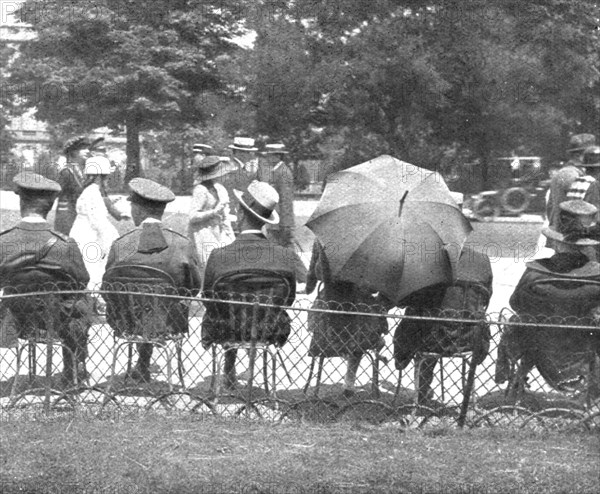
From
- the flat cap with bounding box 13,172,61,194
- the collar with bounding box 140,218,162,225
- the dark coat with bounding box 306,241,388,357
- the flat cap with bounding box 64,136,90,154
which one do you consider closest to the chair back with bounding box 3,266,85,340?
the flat cap with bounding box 13,172,61,194

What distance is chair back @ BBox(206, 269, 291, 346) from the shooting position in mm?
5984

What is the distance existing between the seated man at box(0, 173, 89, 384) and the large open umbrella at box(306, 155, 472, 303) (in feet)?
4.97

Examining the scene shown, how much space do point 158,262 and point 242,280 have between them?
733 mm

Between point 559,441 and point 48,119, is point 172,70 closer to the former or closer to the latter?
point 48,119

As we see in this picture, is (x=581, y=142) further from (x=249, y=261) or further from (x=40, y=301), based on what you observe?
(x=40, y=301)

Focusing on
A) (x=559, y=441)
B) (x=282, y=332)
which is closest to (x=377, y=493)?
(x=559, y=441)

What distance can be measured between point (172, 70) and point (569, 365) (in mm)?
26227

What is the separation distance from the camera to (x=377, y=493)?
4500 mm

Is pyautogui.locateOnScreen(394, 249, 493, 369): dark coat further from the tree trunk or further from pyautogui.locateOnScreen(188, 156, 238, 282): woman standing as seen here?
the tree trunk

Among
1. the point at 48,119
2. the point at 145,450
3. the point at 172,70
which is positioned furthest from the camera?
the point at 48,119

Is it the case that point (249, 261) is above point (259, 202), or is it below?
below

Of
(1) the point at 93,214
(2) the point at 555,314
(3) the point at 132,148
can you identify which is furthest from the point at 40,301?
(3) the point at 132,148

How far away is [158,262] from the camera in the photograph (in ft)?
22.0

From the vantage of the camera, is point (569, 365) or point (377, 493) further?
point (569, 365)
